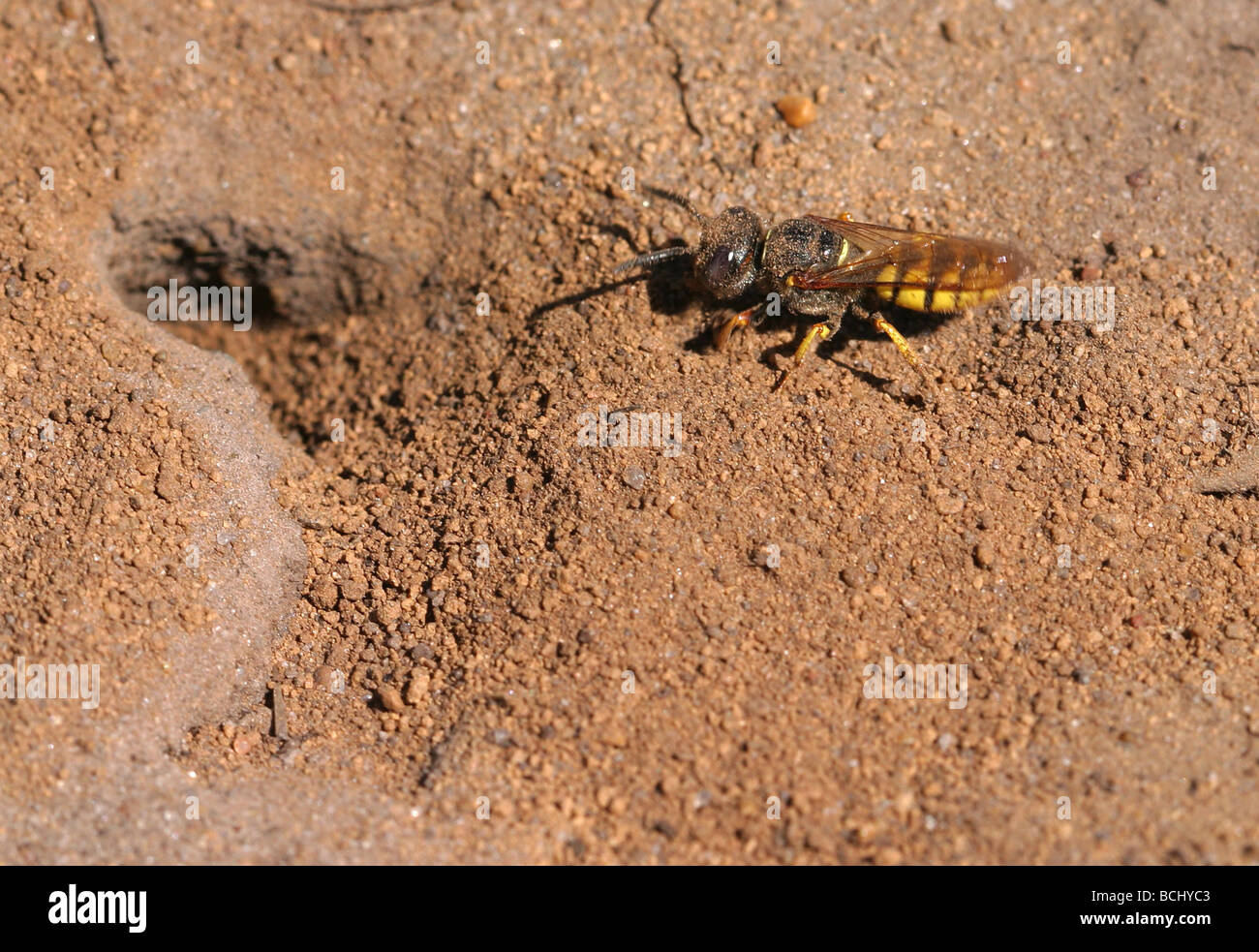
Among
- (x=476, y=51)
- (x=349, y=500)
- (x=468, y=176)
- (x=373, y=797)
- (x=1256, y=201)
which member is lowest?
(x=373, y=797)

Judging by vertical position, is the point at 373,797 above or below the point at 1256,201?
below

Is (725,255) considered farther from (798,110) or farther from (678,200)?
(798,110)

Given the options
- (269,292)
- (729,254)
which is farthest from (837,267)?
(269,292)

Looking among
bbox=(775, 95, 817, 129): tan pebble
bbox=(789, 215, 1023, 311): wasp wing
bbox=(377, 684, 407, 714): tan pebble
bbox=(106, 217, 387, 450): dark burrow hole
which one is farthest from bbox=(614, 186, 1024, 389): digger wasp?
bbox=(377, 684, 407, 714): tan pebble

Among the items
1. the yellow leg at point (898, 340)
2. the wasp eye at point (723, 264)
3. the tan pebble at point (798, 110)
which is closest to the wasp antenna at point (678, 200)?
the wasp eye at point (723, 264)

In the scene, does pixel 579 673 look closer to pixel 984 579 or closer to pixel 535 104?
pixel 984 579

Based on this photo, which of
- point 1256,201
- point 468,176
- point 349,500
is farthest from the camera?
point 468,176
